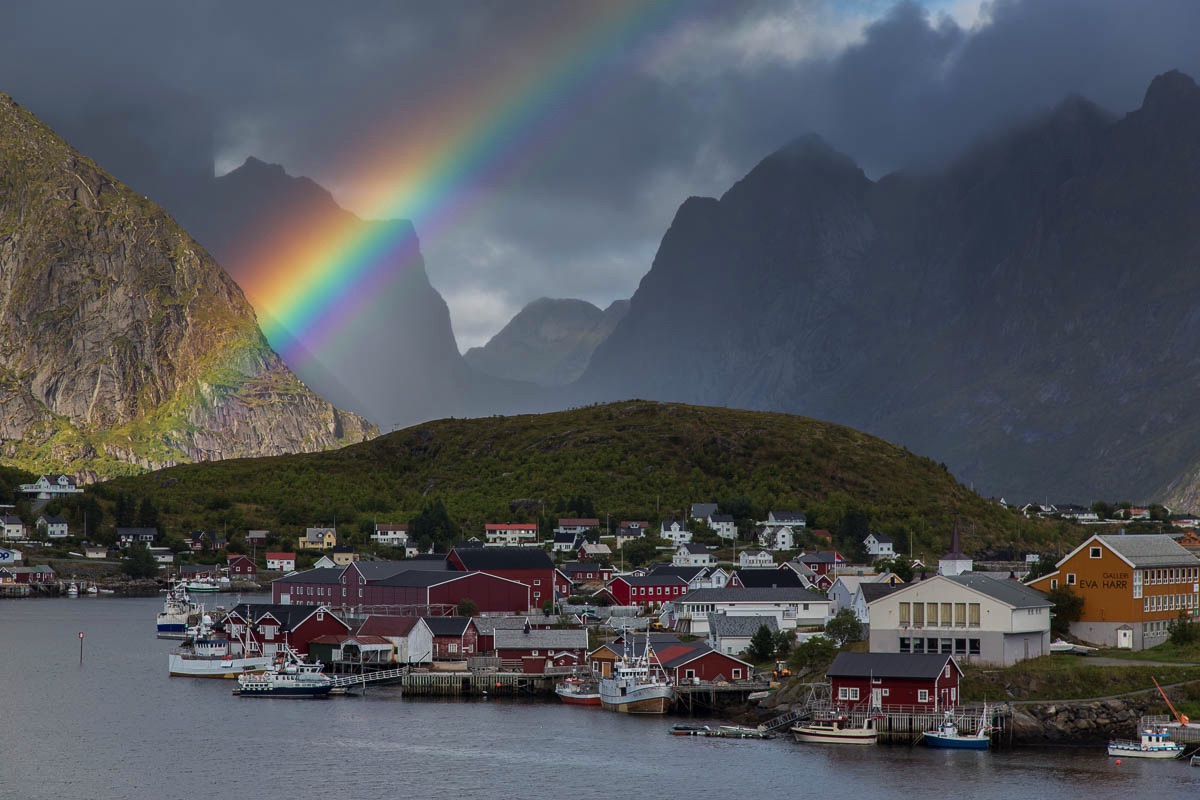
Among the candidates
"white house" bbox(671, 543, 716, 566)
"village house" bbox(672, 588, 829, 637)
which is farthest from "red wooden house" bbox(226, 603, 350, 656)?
"white house" bbox(671, 543, 716, 566)

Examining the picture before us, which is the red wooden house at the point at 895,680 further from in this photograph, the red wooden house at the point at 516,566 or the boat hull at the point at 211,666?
the red wooden house at the point at 516,566

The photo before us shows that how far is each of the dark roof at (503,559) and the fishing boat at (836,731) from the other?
47.3m

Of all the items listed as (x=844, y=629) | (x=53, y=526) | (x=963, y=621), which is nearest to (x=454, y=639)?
(x=844, y=629)

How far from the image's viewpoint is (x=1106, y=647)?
257 feet

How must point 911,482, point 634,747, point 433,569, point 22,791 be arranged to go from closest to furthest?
point 22,791, point 634,747, point 433,569, point 911,482

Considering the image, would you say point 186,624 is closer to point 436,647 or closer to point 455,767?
point 436,647

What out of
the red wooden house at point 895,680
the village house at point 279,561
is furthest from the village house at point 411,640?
the village house at point 279,561

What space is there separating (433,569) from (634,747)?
1976 inches

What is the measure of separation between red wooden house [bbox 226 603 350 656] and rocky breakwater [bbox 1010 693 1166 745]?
45539 millimetres

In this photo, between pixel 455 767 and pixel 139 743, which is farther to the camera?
pixel 139 743

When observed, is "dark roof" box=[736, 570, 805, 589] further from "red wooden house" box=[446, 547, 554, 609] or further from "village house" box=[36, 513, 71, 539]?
"village house" box=[36, 513, 71, 539]

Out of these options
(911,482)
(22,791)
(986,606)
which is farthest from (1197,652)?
(911,482)

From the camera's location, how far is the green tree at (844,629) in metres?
82.9

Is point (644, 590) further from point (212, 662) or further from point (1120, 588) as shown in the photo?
point (1120, 588)
